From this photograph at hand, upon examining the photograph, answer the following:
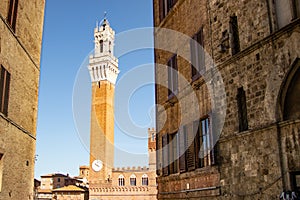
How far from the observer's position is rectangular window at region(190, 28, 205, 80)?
11.5 metres

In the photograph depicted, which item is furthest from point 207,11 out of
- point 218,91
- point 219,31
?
point 218,91

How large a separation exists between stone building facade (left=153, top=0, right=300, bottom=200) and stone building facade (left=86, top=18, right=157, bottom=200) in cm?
4874

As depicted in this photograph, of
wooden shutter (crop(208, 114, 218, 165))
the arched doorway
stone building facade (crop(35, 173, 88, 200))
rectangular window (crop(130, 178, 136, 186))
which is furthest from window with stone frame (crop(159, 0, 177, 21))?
rectangular window (crop(130, 178, 136, 186))

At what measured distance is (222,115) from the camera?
32.8 feet

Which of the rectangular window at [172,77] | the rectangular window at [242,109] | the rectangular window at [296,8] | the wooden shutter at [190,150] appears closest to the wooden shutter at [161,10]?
the rectangular window at [172,77]

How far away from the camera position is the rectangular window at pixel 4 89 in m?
10.4

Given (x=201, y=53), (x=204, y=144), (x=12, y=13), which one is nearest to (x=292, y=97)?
(x=204, y=144)

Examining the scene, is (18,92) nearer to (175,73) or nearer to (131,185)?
(175,73)

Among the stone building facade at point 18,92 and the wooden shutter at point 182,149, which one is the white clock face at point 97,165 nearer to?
the stone building facade at point 18,92

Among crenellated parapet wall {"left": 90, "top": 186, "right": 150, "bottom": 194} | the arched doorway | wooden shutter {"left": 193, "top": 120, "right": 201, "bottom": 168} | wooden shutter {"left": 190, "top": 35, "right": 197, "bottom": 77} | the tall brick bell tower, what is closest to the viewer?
the arched doorway

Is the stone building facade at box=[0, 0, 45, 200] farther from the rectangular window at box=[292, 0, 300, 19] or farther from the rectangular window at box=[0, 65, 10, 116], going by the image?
the rectangular window at box=[292, 0, 300, 19]

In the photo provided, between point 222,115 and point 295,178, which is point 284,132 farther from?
point 222,115

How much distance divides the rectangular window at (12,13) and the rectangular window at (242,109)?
7.30m

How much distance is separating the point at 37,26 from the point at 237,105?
31.3 ft
